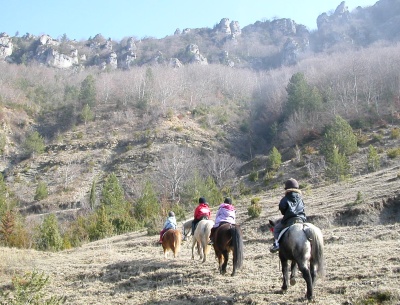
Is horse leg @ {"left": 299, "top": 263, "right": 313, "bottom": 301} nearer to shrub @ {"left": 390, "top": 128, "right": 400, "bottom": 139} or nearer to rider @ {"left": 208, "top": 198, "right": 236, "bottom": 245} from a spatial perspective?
rider @ {"left": 208, "top": 198, "right": 236, "bottom": 245}

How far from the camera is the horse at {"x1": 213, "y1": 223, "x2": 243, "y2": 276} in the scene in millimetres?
9141

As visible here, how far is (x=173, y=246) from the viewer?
1302 centimetres

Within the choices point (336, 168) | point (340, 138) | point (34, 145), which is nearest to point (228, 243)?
point (336, 168)

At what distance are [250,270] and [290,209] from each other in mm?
3063

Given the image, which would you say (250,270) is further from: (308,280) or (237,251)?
(308,280)

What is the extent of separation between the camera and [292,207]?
776 centimetres

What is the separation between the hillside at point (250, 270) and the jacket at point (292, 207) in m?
1.43

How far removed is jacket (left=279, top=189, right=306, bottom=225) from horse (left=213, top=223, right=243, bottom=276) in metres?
1.73

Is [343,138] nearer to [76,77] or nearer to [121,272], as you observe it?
[121,272]

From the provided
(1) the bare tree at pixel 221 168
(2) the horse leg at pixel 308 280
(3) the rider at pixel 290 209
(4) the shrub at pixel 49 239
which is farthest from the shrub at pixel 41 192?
(2) the horse leg at pixel 308 280

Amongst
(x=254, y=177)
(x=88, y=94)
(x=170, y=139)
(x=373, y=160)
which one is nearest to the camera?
(x=373, y=160)

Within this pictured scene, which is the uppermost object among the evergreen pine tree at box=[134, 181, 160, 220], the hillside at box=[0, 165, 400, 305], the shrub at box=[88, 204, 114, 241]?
the evergreen pine tree at box=[134, 181, 160, 220]

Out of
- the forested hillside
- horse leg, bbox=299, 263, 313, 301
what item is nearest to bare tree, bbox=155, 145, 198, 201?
the forested hillside

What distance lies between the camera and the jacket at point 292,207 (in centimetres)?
775
